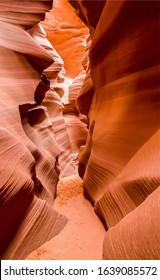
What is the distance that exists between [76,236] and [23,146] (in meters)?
0.86

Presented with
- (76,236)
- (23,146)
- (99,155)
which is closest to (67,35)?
(99,155)

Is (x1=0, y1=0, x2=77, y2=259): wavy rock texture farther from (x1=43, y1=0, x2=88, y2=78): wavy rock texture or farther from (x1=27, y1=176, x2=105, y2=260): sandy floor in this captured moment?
(x1=43, y1=0, x2=88, y2=78): wavy rock texture

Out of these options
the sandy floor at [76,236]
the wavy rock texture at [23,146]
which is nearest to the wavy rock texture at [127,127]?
the sandy floor at [76,236]

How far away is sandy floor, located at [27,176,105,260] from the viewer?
5.91 feet

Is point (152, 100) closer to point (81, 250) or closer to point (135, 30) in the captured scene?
point (135, 30)

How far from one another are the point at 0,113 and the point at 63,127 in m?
4.30

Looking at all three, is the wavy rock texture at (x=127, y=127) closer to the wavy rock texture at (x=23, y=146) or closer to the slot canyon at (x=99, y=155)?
the slot canyon at (x=99, y=155)

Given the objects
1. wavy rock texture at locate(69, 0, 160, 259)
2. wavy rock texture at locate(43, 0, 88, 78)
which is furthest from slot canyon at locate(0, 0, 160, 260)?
wavy rock texture at locate(43, 0, 88, 78)

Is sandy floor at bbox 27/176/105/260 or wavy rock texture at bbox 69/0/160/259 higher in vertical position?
wavy rock texture at bbox 69/0/160/259

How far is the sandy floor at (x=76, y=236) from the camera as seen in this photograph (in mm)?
1802

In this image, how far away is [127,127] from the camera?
227 centimetres

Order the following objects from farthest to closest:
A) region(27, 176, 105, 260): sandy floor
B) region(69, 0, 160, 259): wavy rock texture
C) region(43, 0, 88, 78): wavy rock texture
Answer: region(43, 0, 88, 78): wavy rock texture
region(27, 176, 105, 260): sandy floor
region(69, 0, 160, 259): wavy rock texture

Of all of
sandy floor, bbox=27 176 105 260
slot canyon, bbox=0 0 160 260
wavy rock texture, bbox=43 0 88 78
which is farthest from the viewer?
wavy rock texture, bbox=43 0 88 78

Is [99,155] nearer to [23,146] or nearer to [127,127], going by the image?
[127,127]
